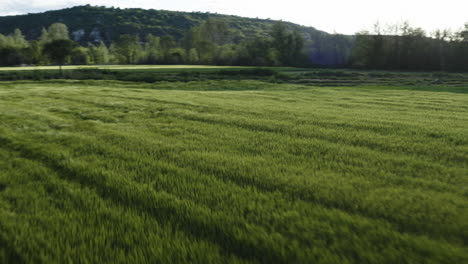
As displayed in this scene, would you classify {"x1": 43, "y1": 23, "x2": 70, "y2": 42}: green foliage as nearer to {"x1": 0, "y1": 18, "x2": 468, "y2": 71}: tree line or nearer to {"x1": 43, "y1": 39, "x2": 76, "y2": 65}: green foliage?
{"x1": 0, "y1": 18, "x2": 468, "y2": 71}: tree line

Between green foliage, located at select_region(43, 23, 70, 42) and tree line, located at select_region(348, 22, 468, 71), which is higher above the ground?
green foliage, located at select_region(43, 23, 70, 42)

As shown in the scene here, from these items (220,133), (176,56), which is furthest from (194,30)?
(220,133)

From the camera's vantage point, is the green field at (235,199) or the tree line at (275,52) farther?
the tree line at (275,52)

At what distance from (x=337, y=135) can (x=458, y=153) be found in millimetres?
2195

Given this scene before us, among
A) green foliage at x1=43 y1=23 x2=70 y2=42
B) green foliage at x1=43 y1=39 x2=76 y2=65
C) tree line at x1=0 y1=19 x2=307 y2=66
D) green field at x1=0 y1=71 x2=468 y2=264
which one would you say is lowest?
green field at x1=0 y1=71 x2=468 y2=264

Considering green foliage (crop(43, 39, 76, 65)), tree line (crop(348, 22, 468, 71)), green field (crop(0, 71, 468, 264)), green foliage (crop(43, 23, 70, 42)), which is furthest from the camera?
green foliage (crop(43, 23, 70, 42))

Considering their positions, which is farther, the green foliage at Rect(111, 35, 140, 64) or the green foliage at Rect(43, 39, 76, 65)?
the green foliage at Rect(111, 35, 140, 64)

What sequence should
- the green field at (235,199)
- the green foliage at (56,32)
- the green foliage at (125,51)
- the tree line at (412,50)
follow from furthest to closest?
the green foliage at (56,32), the green foliage at (125,51), the tree line at (412,50), the green field at (235,199)

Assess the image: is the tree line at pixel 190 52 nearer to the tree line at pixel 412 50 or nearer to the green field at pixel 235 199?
the tree line at pixel 412 50

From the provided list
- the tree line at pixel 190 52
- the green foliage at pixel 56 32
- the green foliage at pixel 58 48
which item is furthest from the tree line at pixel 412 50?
the green foliage at pixel 56 32

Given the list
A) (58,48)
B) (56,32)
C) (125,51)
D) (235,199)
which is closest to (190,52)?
(125,51)

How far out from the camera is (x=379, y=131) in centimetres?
652

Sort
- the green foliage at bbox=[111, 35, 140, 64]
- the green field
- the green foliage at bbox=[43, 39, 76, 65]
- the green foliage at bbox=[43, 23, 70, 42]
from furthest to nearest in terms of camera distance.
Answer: the green foliage at bbox=[43, 23, 70, 42], the green foliage at bbox=[111, 35, 140, 64], the green foliage at bbox=[43, 39, 76, 65], the green field

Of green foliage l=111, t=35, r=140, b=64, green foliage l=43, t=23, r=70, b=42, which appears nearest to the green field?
green foliage l=111, t=35, r=140, b=64
